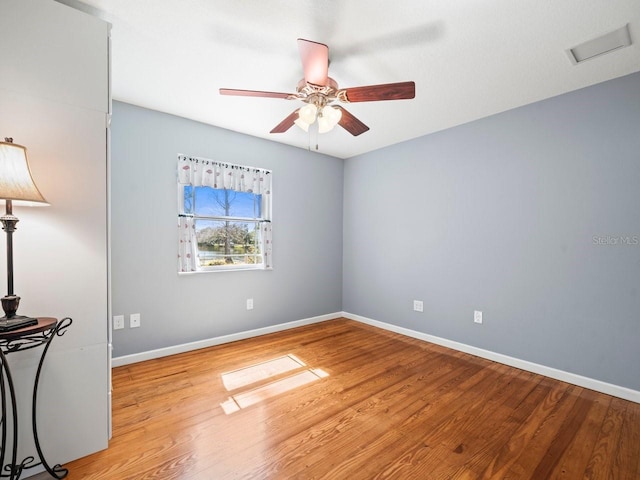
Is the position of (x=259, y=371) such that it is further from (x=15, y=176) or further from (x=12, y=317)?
(x=15, y=176)

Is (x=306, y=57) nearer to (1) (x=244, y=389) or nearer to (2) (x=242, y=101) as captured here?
(2) (x=242, y=101)

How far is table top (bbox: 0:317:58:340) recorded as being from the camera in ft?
4.02

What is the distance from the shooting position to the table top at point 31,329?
1.23 meters

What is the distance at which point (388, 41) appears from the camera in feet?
6.27

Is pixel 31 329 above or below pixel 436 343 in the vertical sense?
above

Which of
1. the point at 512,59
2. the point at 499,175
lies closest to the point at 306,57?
the point at 512,59

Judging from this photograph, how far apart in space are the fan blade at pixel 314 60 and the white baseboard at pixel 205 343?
9.30ft

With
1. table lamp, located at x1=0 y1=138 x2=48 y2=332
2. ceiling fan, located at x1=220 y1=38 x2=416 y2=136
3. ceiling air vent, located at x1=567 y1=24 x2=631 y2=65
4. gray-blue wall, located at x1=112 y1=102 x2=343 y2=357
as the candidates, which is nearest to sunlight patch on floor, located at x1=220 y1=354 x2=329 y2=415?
gray-blue wall, located at x1=112 y1=102 x2=343 y2=357

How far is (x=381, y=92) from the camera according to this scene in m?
1.81

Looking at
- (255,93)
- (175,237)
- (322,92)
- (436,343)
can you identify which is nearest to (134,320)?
(175,237)

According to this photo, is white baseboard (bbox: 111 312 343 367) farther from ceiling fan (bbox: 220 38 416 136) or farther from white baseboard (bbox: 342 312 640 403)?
ceiling fan (bbox: 220 38 416 136)

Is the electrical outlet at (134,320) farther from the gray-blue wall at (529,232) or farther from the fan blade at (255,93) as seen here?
the gray-blue wall at (529,232)

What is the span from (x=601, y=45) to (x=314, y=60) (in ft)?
6.30

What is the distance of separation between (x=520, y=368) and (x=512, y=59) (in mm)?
2679
